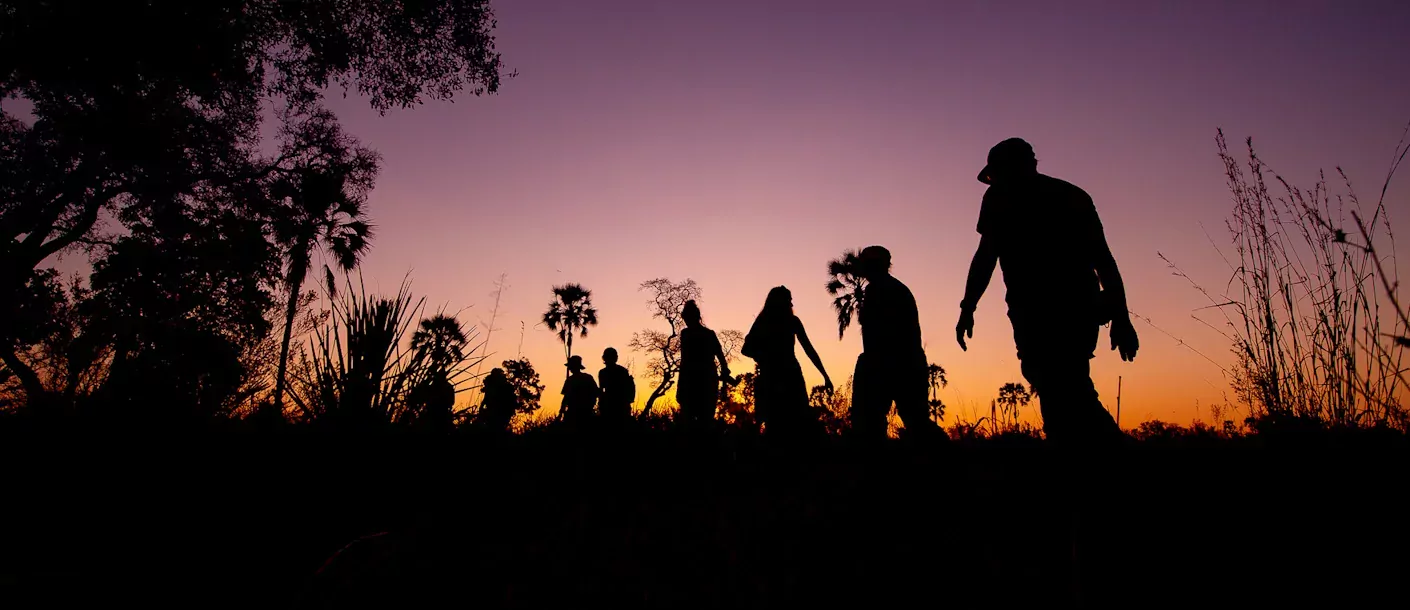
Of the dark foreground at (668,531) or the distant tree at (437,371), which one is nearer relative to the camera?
the dark foreground at (668,531)

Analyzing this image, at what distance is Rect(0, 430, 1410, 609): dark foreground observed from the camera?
1479 mm

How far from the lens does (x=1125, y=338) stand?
9.29 ft

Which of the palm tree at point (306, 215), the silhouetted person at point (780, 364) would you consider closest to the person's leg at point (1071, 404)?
the silhouetted person at point (780, 364)

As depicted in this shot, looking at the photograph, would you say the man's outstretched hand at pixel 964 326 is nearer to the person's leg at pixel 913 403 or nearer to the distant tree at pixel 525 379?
the person's leg at pixel 913 403

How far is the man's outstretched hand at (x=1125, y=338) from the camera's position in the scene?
2824 millimetres

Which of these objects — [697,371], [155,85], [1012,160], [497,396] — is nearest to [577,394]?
[497,396]

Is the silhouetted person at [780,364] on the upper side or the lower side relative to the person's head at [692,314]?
lower

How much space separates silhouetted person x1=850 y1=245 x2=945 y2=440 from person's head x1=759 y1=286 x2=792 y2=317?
4.11ft

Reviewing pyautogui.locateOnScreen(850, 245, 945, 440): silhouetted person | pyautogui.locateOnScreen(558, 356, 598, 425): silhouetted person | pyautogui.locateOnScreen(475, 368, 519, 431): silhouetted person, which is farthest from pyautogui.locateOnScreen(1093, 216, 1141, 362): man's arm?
pyautogui.locateOnScreen(475, 368, 519, 431): silhouetted person

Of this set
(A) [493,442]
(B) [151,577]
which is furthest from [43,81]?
(B) [151,577]

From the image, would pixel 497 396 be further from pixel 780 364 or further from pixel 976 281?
pixel 976 281

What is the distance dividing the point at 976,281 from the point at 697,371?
4210 mm

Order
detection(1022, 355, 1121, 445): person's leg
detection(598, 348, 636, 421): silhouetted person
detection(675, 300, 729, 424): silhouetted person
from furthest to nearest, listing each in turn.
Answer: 1. detection(598, 348, 636, 421): silhouetted person
2. detection(675, 300, 729, 424): silhouetted person
3. detection(1022, 355, 1121, 445): person's leg

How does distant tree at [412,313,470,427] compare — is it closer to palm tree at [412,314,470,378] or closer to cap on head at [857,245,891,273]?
palm tree at [412,314,470,378]
